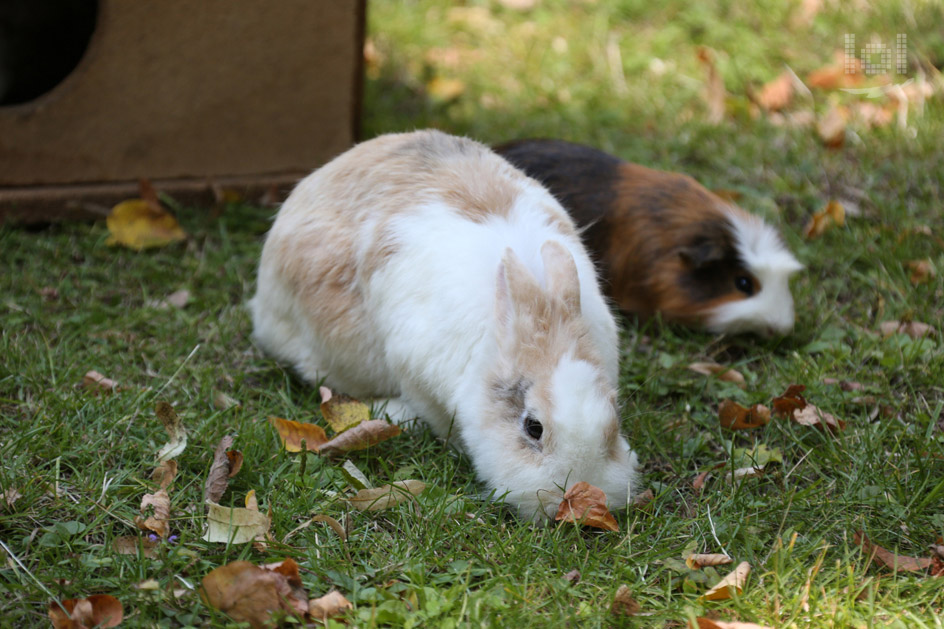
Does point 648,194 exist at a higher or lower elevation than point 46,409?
higher

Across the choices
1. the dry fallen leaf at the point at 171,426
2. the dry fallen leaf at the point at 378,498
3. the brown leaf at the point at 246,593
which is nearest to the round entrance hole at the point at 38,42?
the dry fallen leaf at the point at 171,426

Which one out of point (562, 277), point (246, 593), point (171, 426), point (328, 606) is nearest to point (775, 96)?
point (562, 277)

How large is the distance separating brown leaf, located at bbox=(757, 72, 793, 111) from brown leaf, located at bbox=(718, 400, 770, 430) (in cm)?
300

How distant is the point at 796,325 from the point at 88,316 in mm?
2815

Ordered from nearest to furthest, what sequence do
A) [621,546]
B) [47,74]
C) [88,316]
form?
[621,546] < [88,316] < [47,74]

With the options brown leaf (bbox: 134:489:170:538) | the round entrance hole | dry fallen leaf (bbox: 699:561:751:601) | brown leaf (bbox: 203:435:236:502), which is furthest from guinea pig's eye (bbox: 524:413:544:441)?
the round entrance hole

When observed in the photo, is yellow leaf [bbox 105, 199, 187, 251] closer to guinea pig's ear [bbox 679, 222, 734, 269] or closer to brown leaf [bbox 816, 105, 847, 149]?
guinea pig's ear [bbox 679, 222, 734, 269]

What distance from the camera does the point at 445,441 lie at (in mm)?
2818

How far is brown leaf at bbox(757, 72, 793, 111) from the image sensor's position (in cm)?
544

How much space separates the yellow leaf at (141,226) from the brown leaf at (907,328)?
3.05 meters

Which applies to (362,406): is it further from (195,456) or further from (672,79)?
(672,79)

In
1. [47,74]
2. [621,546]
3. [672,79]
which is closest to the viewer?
[621,546]

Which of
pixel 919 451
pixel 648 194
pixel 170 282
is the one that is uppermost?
pixel 648 194

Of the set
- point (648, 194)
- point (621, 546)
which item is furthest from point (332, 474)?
point (648, 194)
